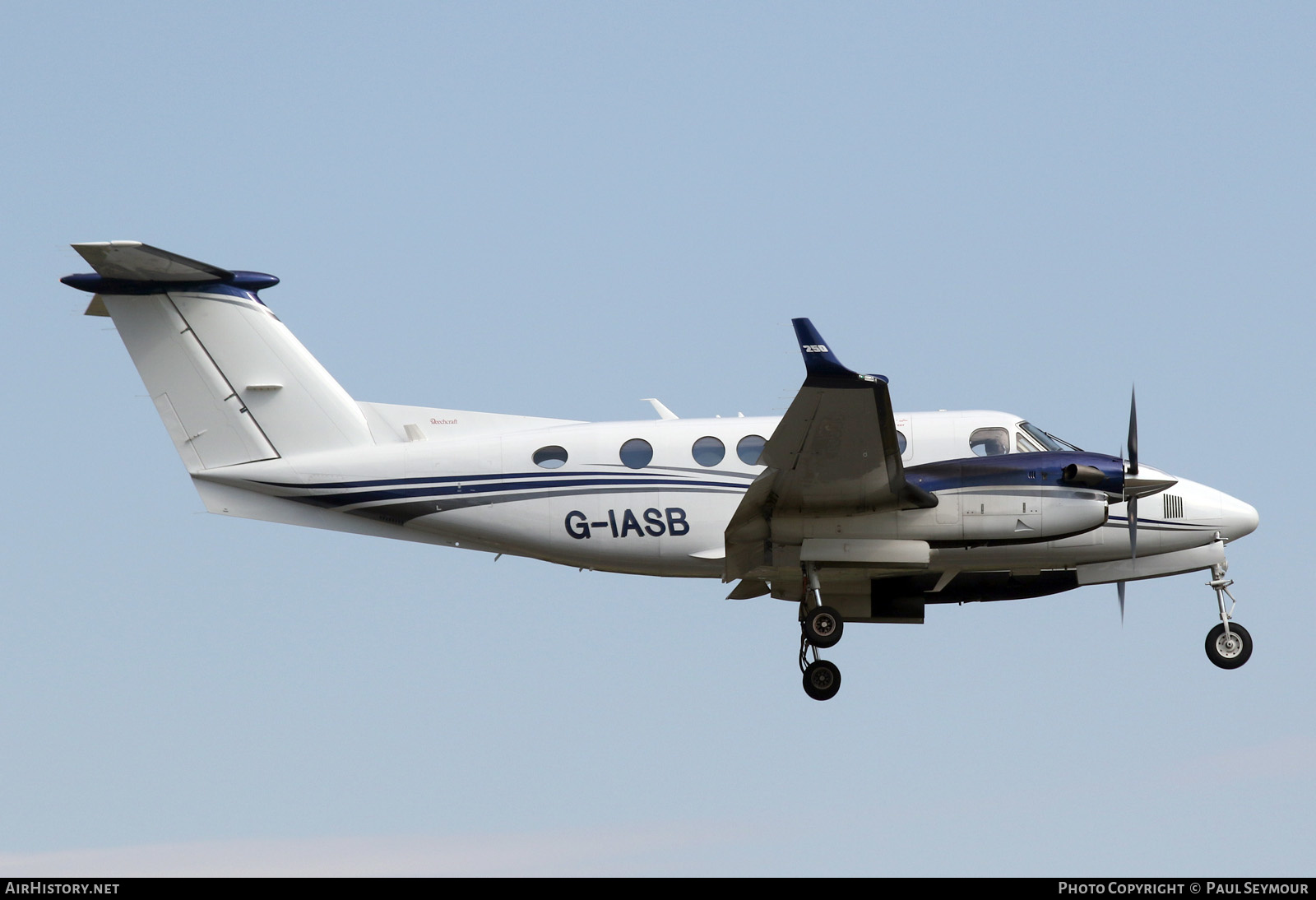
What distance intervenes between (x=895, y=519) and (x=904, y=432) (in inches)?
46.4

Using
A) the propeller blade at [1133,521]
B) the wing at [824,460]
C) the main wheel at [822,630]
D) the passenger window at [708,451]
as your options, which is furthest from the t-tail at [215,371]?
the propeller blade at [1133,521]

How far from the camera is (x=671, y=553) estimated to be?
17266mm

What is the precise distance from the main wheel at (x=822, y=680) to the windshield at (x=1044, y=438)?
140 inches

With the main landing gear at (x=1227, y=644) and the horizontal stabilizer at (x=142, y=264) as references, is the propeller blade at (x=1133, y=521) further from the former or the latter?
the horizontal stabilizer at (x=142, y=264)

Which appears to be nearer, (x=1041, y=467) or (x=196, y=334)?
(x=1041, y=467)

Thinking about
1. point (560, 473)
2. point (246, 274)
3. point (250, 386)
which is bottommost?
point (560, 473)

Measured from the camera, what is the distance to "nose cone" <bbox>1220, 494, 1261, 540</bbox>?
17.7 metres

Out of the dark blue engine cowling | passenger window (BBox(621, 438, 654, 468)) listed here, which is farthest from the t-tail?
the dark blue engine cowling

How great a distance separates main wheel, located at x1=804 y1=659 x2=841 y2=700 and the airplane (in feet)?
0.07

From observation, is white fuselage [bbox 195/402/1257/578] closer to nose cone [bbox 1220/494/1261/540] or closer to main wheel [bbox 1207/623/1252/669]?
nose cone [bbox 1220/494/1261/540]

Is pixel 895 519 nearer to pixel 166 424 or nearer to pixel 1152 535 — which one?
pixel 1152 535

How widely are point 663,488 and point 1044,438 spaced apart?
451cm
